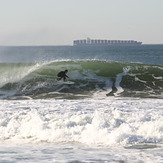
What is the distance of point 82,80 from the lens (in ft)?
82.1

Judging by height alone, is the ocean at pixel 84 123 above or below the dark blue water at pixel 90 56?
below

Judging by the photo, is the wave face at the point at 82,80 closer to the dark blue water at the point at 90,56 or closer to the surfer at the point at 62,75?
the surfer at the point at 62,75

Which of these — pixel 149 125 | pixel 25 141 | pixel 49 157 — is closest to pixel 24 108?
pixel 25 141

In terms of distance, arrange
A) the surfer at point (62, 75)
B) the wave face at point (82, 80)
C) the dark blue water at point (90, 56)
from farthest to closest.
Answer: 1. the dark blue water at point (90, 56)
2. the surfer at point (62, 75)
3. the wave face at point (82, 80)

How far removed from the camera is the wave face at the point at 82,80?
2183 centimetres

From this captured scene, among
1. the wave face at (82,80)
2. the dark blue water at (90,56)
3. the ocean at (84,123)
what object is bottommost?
the ocean at (84,123)

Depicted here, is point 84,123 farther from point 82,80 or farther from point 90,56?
point 90,56

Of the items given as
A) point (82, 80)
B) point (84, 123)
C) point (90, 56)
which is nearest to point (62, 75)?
point (82, 80)

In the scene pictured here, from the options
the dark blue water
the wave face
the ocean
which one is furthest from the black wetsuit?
the dark blue water

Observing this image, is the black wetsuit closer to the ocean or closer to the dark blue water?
the ocean

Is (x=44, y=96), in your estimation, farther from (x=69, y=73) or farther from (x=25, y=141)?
(x=25, y=141)

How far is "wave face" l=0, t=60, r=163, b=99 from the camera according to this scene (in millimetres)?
21828

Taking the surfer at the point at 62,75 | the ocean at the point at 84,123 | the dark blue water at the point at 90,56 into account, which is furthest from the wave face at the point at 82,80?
the dark blue water at the point at 90,56

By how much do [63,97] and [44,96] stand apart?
3.98ft
